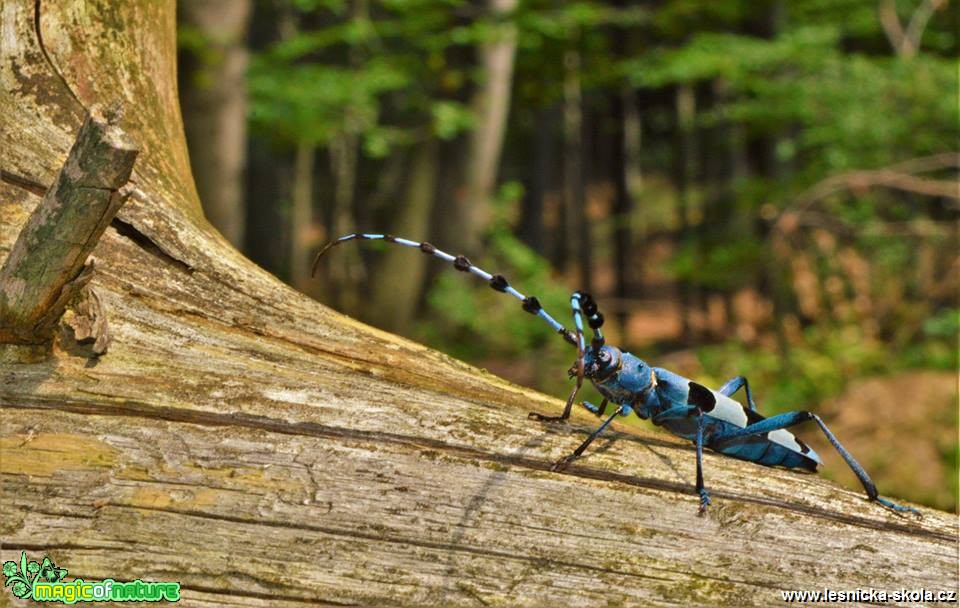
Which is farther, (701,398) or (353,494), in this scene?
(701,398)

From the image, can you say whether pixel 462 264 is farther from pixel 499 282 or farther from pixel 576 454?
pixel 576 454

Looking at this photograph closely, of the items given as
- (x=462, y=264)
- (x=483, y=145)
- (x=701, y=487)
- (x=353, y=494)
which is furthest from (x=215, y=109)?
(x=701, y=487)

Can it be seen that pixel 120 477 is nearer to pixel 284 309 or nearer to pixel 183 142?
pixel 284 309

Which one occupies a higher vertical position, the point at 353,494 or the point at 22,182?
the point at 22,182

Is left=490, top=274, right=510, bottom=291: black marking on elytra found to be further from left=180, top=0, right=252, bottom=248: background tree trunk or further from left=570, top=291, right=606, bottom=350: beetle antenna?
left=180, top=0, right=252, bottom=248: background tree trunk

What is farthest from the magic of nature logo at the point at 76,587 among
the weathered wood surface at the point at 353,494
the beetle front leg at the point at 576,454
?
the beetle front leg at the point at 576,454

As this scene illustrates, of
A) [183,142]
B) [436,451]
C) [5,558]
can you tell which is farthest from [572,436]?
[183,142]
